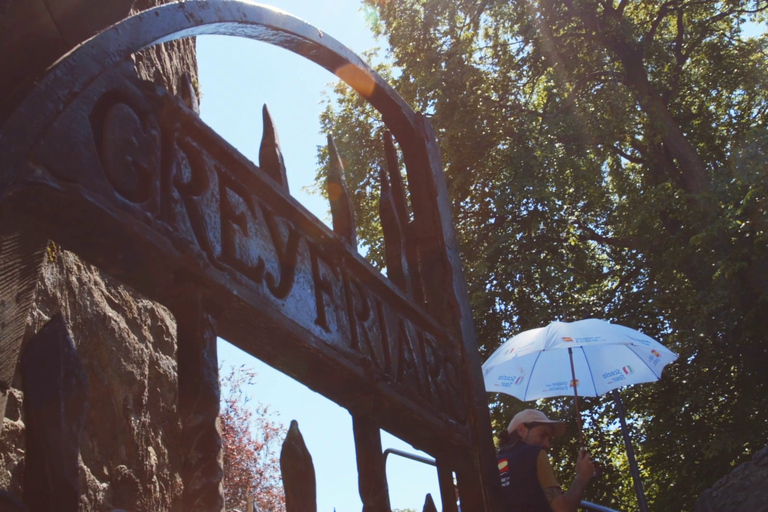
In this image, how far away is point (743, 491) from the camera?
23.9ft

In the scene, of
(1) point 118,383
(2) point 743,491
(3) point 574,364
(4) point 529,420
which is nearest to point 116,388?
(1) point 118,383

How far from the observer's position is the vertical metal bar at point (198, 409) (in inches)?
33.3

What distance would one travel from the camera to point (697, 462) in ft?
35.8

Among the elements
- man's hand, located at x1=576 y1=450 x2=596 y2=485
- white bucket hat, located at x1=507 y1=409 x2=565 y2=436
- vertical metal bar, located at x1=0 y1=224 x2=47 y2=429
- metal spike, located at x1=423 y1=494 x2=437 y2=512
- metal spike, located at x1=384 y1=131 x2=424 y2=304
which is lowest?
metal spike, located at x1=423 y1=494 x2=437 y2=512

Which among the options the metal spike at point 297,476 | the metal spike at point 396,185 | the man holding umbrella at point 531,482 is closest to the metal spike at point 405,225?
the metal spike at point 396,185

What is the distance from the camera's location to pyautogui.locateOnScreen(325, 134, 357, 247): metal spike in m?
1.33

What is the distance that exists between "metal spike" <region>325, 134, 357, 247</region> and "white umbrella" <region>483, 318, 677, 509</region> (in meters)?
4.64

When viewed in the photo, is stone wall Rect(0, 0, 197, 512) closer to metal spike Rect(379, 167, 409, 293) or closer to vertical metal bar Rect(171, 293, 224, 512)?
metal spike Rect(379, 167, 409, 293)

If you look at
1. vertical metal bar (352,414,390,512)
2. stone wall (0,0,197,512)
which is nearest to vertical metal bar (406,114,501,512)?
vertical metal bar (352,414,390,512)

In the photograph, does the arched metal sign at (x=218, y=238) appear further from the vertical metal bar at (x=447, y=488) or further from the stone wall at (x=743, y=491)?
the stone wall at (x=743, y=491)

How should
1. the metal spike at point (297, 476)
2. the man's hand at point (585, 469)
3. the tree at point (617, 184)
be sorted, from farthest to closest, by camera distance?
the tree at point (617, 184) → the man's hand at point (585, 469) → the metal spike at point (297, 476)

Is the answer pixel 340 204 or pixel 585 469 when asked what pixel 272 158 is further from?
pixel 585 469

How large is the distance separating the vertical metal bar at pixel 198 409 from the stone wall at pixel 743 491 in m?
7.12

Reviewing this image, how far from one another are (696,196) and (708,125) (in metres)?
3.14
